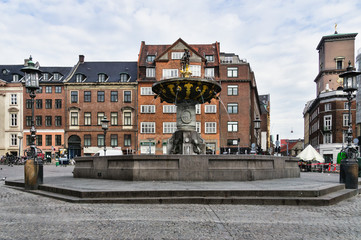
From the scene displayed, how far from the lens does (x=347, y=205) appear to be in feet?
30.9

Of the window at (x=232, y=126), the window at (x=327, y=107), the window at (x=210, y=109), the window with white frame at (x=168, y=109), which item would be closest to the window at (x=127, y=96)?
the window with white frame at (x=168, y=109)

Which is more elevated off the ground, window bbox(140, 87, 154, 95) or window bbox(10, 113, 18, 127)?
window bbox(140, 87, 154, 95)

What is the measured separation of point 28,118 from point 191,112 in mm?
47980

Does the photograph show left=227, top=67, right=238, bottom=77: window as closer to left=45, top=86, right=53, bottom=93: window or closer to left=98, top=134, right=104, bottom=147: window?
left=98, top=134, right=104, bottom=147: window

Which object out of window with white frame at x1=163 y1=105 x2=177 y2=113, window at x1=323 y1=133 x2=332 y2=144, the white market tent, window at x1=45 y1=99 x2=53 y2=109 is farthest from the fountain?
window at x1=323 y1=133 x2=332 y2=144

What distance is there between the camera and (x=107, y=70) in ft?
189

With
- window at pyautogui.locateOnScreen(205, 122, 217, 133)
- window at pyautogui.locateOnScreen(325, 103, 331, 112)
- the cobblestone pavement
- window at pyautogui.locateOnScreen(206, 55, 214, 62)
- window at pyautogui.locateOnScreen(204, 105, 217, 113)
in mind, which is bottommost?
the cobblestone pavement

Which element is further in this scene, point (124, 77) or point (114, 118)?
point (124, 77)

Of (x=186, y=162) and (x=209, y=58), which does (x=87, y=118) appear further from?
(x=186, y=162)

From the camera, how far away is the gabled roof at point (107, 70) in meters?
55.6

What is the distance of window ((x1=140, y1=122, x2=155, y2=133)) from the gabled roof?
7.77m

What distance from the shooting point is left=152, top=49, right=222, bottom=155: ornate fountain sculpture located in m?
15.7

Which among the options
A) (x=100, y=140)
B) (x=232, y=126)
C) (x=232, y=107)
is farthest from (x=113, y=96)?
(x=232, y=126)

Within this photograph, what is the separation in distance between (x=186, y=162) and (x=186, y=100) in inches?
209
